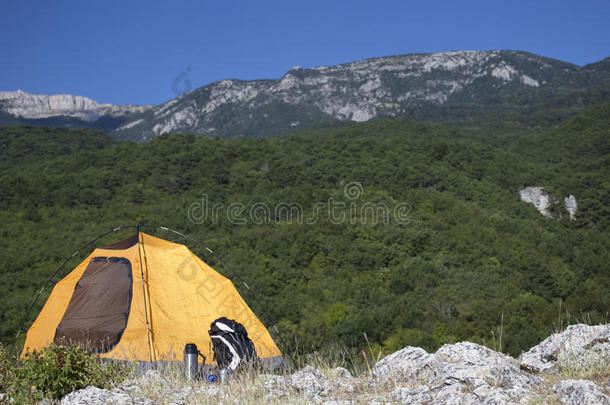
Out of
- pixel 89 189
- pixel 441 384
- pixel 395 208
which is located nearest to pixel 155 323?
pixel 441 384

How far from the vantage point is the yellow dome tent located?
7371mm

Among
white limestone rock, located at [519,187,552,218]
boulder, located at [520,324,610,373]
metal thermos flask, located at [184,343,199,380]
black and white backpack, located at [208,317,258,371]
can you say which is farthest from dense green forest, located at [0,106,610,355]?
boulder, located at [520,324,610,373]

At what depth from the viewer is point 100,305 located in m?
7.66

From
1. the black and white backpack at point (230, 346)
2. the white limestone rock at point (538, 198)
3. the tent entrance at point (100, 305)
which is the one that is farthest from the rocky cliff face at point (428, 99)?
the black and white backpack at point (230, 346)

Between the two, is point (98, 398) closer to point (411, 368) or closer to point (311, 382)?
point (311, 382)

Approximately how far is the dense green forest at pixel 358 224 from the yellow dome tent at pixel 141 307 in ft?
30.8

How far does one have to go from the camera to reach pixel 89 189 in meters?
59.2

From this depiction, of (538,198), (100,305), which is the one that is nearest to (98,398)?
(100,305)

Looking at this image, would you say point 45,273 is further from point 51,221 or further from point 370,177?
point 370,177

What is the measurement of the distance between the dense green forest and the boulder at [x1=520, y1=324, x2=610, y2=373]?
39.7 feet

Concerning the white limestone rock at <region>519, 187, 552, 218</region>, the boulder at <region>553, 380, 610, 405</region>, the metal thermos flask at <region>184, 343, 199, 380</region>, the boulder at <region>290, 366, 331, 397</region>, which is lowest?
the metal thermos flask at <region>184, 343, 199, 380</region>

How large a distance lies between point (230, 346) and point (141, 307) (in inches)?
77.8

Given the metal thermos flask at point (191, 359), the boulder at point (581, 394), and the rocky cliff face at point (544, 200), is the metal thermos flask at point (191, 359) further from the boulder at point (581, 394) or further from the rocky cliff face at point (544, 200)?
the rocky cliff face at point (544, 200)

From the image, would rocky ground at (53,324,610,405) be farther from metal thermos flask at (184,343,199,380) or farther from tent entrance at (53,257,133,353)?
tent entrance at (53,257,133,353)
